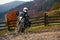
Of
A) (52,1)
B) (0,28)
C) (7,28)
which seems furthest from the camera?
(52,1)

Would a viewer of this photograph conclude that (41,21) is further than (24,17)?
Yes

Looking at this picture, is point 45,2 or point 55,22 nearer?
point 55,22

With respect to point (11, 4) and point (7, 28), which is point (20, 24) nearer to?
point (7, 28)

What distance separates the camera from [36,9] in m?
48.2

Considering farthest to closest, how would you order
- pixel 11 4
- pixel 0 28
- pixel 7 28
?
pixel 11 4 → pixel 0 28 → pixel 7 28

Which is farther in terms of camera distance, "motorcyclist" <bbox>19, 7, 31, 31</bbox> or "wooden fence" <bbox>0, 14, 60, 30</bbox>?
"wooden fence" <bbox>0, 14, 60, 30</bbox>

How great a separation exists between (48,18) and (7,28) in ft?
11.6

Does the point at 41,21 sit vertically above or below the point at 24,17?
below

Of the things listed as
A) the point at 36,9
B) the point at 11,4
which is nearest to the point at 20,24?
the point at 11,4

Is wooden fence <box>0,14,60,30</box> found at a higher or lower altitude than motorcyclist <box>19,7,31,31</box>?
lower

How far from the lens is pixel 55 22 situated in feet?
70.7

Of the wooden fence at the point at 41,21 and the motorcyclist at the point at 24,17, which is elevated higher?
the motorcyclist at the point at 24,17

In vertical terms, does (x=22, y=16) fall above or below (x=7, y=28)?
above

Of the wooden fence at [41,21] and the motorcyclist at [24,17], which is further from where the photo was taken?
the wooden fence at [41,21]
